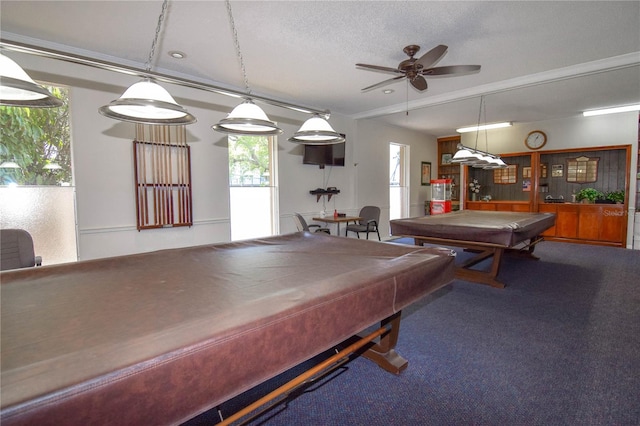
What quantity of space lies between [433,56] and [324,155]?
122 inches

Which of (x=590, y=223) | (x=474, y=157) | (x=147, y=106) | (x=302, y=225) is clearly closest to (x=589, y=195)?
(x=590, y=223)

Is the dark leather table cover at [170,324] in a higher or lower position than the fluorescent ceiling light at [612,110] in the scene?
lower

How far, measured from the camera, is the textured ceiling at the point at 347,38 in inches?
103

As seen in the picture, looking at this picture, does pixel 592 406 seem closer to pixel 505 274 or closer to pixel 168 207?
pixel 505 274

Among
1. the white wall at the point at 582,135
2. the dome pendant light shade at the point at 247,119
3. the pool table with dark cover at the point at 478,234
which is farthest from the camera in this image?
the white wall at the point at 582,135

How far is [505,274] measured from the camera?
14.5ft

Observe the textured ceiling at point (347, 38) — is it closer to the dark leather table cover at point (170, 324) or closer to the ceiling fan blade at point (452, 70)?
the ceiling fan blade at point (452, 70)

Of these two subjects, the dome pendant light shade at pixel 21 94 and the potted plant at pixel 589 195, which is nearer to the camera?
the dome pendant light shade at pixel 21 94

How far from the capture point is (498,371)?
212 centimetres

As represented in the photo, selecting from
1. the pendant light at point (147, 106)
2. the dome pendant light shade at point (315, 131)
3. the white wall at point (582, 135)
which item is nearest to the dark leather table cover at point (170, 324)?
the pendant light at point (147, 106)

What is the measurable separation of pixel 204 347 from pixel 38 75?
12.7 feet

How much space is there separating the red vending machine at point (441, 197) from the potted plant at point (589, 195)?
271cm

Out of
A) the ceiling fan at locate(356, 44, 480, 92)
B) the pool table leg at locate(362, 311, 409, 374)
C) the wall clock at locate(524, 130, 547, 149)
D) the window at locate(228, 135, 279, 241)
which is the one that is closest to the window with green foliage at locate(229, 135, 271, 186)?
the window at locate(228, 135, 279, 241)

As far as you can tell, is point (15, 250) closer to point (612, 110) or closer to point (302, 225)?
point (302, 225)
